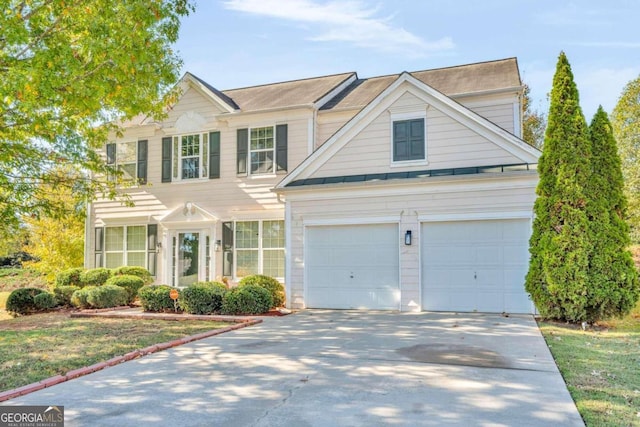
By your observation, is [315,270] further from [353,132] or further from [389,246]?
[353,132]

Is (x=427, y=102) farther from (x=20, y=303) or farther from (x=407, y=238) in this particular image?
(x=20, y=303)

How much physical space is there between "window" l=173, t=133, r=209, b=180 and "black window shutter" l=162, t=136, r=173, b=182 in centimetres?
17

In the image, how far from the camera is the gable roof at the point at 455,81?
45.9 ft

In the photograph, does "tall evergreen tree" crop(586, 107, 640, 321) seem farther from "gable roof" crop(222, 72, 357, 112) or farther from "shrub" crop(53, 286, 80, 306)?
"shrub" crop(53, 286, 80, 306)

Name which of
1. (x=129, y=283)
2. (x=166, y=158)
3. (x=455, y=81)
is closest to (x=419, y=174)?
(x=455, y=81)

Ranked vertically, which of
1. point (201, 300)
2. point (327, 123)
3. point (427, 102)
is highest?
point (327, 123)

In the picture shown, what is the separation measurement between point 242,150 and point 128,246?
531cm

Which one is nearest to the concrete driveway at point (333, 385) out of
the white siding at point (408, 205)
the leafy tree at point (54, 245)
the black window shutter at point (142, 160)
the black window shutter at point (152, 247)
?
the white siding at point (408, 205)

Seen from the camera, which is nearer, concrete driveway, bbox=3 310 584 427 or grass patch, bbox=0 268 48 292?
concrete driveway, bbox=3 310 584 427

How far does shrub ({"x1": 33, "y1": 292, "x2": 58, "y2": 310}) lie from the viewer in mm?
13266

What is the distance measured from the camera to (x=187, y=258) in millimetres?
15516

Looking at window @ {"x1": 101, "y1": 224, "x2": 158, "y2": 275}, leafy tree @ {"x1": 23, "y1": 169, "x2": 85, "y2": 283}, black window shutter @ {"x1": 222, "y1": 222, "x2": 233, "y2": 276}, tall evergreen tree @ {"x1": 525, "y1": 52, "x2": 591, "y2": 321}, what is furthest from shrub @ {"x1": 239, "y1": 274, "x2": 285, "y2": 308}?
leafy tree @ {"x1": 23, "y1": 169, "x2": 85, "y2": 283}

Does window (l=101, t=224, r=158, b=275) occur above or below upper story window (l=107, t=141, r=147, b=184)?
below

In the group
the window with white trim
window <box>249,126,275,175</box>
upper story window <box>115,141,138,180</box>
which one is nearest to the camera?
window <box>249,126,275,175</box>
